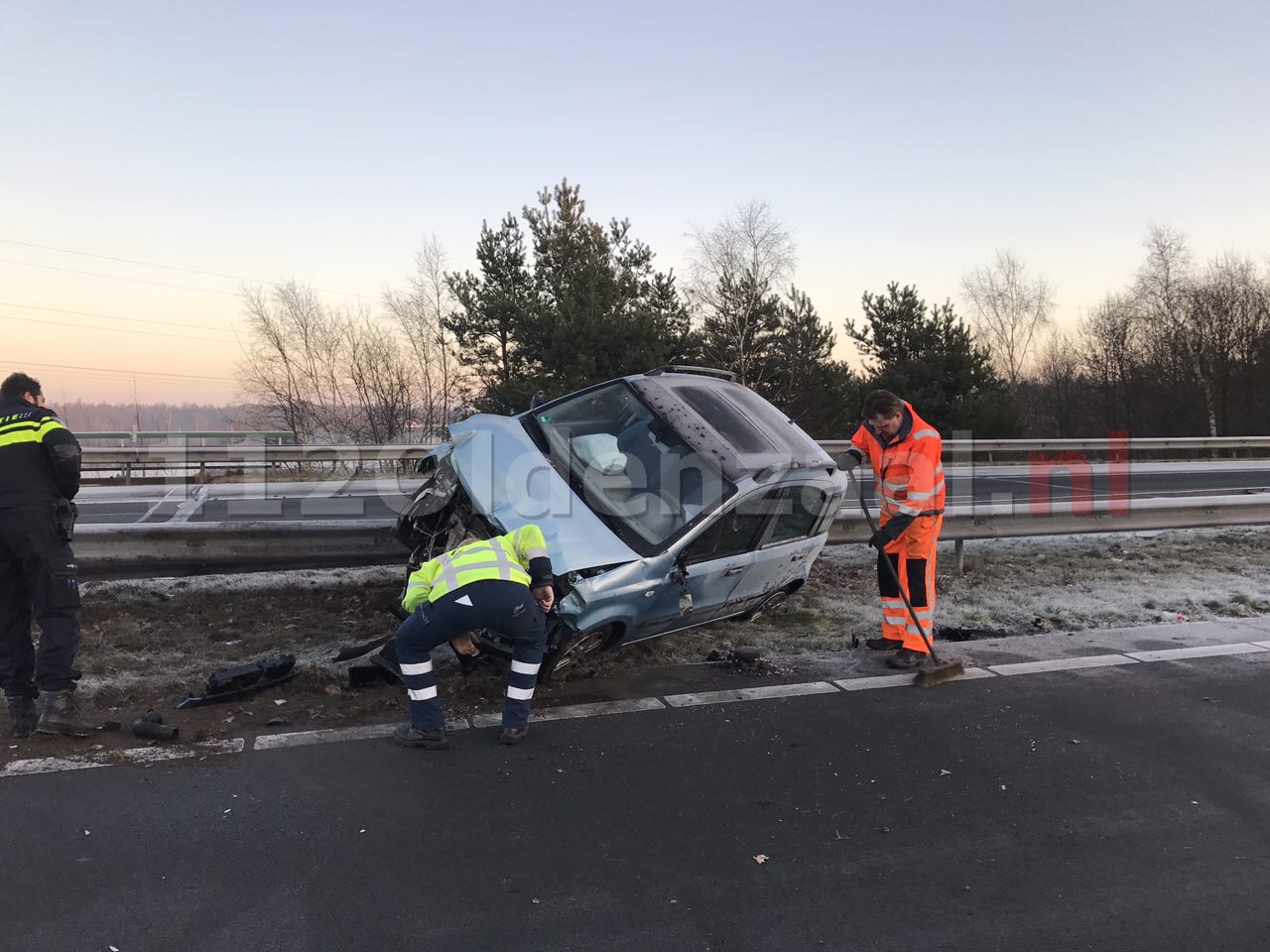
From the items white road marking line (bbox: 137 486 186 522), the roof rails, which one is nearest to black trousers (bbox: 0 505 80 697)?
the roof rails

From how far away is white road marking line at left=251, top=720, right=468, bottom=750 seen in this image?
3.76 m

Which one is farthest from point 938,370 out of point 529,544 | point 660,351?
point 529,544

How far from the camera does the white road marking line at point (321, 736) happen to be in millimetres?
3756

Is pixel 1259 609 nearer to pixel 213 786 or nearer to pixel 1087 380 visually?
pixel 213 786

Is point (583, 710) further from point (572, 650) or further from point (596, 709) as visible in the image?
point (572, 650)

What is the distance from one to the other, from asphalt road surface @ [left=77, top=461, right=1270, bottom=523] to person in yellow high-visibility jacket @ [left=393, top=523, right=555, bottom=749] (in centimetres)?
364

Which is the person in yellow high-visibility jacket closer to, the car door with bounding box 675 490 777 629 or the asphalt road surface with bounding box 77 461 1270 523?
the car door with bounding box 675 490 777 629

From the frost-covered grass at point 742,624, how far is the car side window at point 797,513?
92cm

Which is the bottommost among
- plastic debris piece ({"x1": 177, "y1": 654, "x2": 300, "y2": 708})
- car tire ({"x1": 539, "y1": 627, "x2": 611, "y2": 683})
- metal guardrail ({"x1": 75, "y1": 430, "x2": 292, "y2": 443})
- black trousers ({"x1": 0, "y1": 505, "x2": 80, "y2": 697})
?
plastic debris piece ({"x1": 177, "y1": 654, "x2": 300, "y2": 708})

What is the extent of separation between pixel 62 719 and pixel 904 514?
4.64 meters

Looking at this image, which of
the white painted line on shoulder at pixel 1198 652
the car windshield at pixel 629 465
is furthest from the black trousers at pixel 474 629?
the white painted line on shoulder at pixel 1198 652

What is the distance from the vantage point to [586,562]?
13.4ft

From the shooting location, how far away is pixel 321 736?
Answer: 3.85m

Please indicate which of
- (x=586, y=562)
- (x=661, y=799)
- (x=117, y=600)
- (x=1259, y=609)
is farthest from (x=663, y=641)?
(x=1259, y=609)
